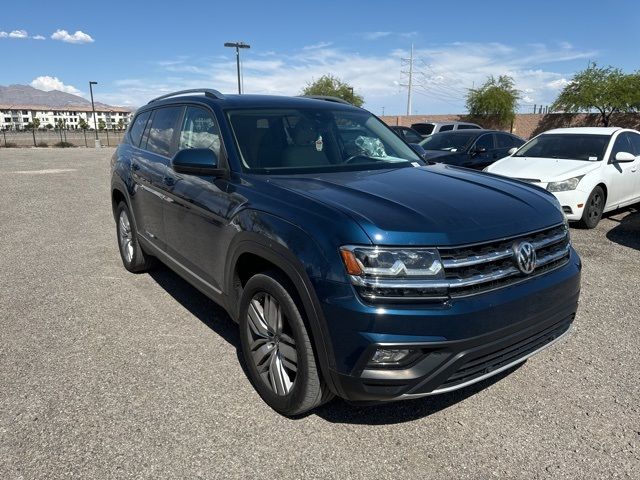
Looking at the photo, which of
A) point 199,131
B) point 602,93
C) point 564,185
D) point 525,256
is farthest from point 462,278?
point 602,93

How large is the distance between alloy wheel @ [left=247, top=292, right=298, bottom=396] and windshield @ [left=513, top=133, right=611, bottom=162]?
23.2 ft

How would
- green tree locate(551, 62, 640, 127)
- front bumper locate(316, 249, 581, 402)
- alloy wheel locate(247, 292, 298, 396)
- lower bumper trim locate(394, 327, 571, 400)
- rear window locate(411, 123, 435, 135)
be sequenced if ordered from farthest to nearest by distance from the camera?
green tree locate(551, 62, 640, 127) → rear window locate(411, 123, 435, 135) → alloy wheel locate(247, 292, 298, 396) → lower bumper trim locate(394, 327, 571, 400) → front bumper locate(316, 249, 581, 402)

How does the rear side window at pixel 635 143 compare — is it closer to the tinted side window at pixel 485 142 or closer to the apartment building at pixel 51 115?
the tinted side window at pixel 485 142

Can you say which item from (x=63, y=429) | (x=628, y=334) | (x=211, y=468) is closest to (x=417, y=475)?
(x=211, y=468)

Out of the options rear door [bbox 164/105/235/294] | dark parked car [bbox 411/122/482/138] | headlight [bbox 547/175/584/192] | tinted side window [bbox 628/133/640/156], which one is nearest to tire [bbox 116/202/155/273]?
rear door [bbox 164/105/235/294]

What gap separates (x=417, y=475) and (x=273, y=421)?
852 mm

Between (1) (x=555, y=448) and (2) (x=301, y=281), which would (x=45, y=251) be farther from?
(1) (x=555, y=448)

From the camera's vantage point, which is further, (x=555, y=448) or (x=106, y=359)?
(x=106, y=359)

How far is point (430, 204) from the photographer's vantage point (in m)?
2.63

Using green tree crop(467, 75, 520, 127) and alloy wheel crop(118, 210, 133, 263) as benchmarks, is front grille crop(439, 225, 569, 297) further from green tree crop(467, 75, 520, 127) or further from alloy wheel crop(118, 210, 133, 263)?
green tree crop(467, 75, 520, 127)

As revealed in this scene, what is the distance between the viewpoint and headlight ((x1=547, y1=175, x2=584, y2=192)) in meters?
7.43

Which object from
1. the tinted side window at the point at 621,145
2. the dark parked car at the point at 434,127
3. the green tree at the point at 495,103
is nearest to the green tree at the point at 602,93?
the green tree at the point at 495,103

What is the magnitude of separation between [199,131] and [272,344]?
179cm

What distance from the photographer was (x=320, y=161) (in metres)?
3.49
